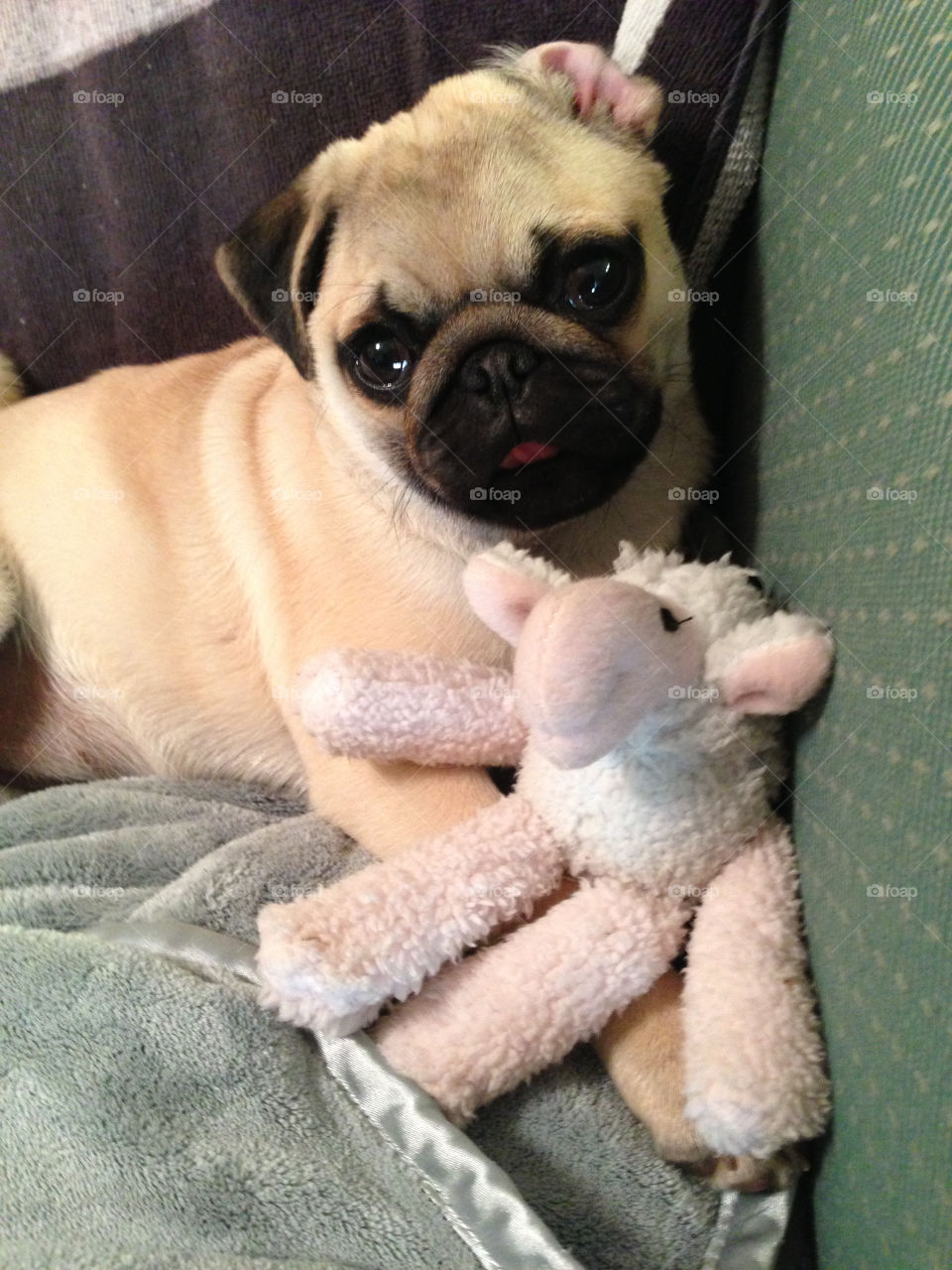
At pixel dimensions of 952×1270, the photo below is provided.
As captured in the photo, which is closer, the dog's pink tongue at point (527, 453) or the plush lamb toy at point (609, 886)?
the plush lamb toy at point (609, 886)

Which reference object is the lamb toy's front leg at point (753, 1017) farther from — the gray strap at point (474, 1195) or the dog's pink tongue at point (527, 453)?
the dog's pink tongue at point (527, 453)

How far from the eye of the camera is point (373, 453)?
1519mm

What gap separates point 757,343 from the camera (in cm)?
135

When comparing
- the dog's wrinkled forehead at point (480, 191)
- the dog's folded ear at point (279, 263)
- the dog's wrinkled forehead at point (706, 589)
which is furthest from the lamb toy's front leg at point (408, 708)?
the dog's folded ear at point (279, 263)

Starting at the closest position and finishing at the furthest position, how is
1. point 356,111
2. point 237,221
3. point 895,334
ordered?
point 895,334
point 356,111
point 237,221

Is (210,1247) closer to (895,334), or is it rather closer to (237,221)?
(895,334)

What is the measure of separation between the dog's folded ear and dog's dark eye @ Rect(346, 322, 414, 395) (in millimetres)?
180

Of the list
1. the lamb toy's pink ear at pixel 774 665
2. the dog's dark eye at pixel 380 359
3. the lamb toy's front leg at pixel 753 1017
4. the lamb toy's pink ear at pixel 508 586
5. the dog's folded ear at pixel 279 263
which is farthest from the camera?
the dog's folded ear at pixel 279 263

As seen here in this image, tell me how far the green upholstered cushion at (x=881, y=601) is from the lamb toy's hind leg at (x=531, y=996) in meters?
0.20

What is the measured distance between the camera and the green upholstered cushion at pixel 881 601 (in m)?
0.75

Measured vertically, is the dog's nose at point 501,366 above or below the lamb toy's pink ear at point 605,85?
below

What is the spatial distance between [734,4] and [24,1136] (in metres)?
1.78

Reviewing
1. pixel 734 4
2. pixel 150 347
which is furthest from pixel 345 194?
pixel 150 347

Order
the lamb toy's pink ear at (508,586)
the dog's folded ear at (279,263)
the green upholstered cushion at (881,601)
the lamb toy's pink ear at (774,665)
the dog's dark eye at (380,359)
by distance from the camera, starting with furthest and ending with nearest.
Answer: the dog's folded ear at (279,263) → the dog's dark eye at (380,359) → the lamb toy's pink ear at (508,586) → the lamb toy's pink ear at (774,665) → the green upholstered cushion at (881,601)
